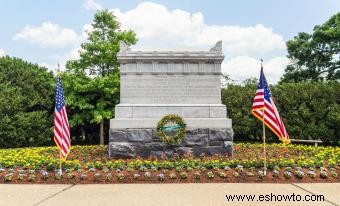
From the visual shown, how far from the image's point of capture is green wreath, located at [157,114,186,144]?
10.5 metres

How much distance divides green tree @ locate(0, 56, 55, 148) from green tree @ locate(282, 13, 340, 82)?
17.0 meters

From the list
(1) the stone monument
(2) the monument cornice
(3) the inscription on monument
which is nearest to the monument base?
(1) the stone monument

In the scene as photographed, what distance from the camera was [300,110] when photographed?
16594mm

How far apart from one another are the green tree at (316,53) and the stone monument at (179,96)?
17104 millimetres

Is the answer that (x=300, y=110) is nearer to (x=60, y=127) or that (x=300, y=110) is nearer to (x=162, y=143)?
(x=162, y=143)

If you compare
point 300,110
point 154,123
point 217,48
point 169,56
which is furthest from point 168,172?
point 300,110

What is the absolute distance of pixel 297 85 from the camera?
17172 mm

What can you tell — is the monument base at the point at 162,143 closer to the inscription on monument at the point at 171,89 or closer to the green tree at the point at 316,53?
the inscription on monument at the point at 171,89
